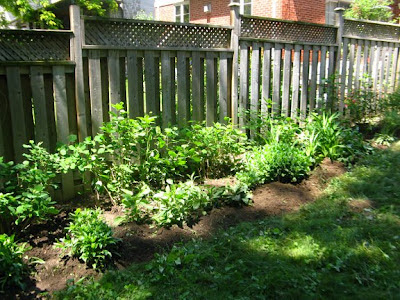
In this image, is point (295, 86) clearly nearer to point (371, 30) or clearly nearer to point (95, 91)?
point (371, 30)

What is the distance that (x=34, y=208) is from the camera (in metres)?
3.19

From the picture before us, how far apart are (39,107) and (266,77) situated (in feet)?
11.2

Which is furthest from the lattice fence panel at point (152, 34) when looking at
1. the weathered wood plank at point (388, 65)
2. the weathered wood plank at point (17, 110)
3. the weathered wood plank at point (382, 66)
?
the weathered wood plank at point (388, 65)

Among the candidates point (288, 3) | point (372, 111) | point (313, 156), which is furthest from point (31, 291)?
point (288, 3)

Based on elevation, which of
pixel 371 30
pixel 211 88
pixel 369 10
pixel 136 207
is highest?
pixel 369 10

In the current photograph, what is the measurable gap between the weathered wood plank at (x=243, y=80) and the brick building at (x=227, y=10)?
34.2 ft

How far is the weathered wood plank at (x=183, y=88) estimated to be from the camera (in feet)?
16.3

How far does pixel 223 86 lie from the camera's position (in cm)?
554

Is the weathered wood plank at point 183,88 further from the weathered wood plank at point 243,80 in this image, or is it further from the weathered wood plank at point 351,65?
the weathered wood plank at point 351,65

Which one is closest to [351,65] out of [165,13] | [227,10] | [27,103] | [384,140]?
[384,140]

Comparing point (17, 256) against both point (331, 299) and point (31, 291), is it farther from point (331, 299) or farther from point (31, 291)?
point (331, 299)

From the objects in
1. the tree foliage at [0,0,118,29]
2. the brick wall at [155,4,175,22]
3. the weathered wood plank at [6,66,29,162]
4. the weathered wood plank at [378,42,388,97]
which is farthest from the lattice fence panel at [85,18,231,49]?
the brick wall at [155,4,175,22]

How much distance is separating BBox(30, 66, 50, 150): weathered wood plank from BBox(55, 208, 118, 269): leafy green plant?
3.96 ft

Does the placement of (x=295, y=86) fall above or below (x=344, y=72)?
below
